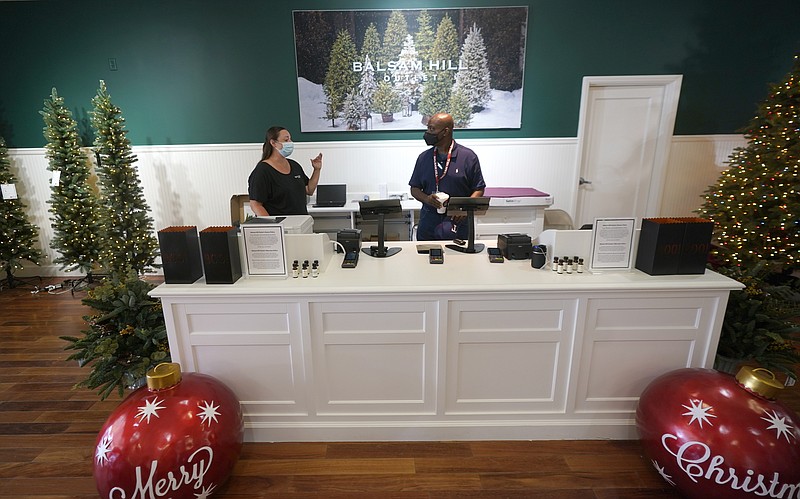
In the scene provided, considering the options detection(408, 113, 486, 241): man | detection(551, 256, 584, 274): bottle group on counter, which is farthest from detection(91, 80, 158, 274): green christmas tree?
detection(551, 256, 584, 274): bottle group on counter

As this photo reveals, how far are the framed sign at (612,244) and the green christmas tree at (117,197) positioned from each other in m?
4.37

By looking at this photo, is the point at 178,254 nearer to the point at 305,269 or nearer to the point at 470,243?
the point at 305,269

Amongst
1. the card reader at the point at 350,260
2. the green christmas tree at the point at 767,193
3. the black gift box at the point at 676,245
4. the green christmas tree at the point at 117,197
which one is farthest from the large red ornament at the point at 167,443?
the green christmas tree at the point at 767,193

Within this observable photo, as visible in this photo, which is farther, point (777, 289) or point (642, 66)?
point (642, 66)

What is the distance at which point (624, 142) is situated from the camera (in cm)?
470

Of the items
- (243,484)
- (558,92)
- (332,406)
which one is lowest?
(243,484)

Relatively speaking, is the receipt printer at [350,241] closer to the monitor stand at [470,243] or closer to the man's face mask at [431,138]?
the monitor stand at [470,243]

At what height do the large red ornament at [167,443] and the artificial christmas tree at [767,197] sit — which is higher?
the artificial christmas tree at [767,197]

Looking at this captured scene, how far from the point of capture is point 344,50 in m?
4.34

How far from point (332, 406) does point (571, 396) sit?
47.2 inches

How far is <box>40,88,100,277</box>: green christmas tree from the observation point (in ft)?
13.5

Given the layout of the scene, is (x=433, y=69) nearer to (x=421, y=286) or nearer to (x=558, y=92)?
(x=558, y=92)

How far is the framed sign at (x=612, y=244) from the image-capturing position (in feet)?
6.29

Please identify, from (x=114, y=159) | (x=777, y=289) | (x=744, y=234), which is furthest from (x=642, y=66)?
(x=114, y=159)
